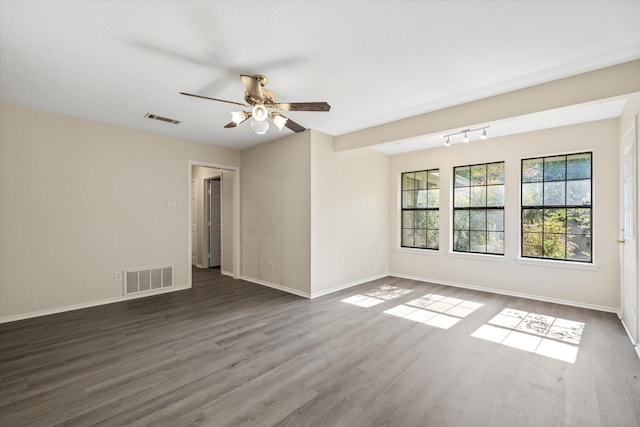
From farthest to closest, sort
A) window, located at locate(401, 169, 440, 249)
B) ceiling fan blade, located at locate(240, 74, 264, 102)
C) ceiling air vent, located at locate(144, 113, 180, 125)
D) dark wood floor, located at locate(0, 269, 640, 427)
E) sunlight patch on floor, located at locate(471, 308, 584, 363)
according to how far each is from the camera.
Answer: window, located at locate(401, 169, 440, 249), ceiling air vent, located at locate(144, 113, 180, 125), sunlight patch on floor, located at locate(471, 308, 584, 363), ceiling fan blade, located at locate(240, 74, 264, 102), dark wood floor, located at locate(0, 269, 640, 427)

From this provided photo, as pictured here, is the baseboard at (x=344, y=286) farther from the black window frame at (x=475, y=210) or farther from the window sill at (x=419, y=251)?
the black window frame at (x=475, y=210)

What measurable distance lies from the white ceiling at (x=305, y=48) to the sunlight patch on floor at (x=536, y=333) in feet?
8.71

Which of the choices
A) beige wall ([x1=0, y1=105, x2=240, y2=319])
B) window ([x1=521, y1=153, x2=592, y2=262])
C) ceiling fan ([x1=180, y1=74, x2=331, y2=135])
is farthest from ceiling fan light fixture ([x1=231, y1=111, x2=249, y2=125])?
window ([x1=521, y1=153, x2=592, y2=262])

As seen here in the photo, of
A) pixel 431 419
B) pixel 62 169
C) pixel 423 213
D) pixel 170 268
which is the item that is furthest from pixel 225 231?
pixel 431 419

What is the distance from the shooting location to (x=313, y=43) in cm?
230

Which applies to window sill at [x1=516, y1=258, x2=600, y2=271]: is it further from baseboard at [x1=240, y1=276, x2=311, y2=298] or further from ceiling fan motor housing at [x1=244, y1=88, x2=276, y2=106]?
ceiling fan motor housing at [x1=244, y1=88, x2=276, y2=106]

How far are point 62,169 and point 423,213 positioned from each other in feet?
19.6

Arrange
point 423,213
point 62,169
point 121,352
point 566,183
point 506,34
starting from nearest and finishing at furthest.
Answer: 1. point 506,34
2. point 121,352
3. point 62,169
4. point 566,183
5. point 423,213

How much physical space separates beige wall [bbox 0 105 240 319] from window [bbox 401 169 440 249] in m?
4.37

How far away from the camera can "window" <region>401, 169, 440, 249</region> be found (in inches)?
225

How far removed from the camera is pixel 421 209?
232 inches

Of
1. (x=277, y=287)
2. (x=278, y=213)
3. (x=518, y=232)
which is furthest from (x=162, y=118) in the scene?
(x=518, y=232)

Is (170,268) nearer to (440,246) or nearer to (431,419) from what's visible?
(431,419)

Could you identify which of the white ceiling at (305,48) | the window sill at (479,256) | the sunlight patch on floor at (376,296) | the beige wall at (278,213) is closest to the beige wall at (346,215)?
the beige wall at (278,213)
